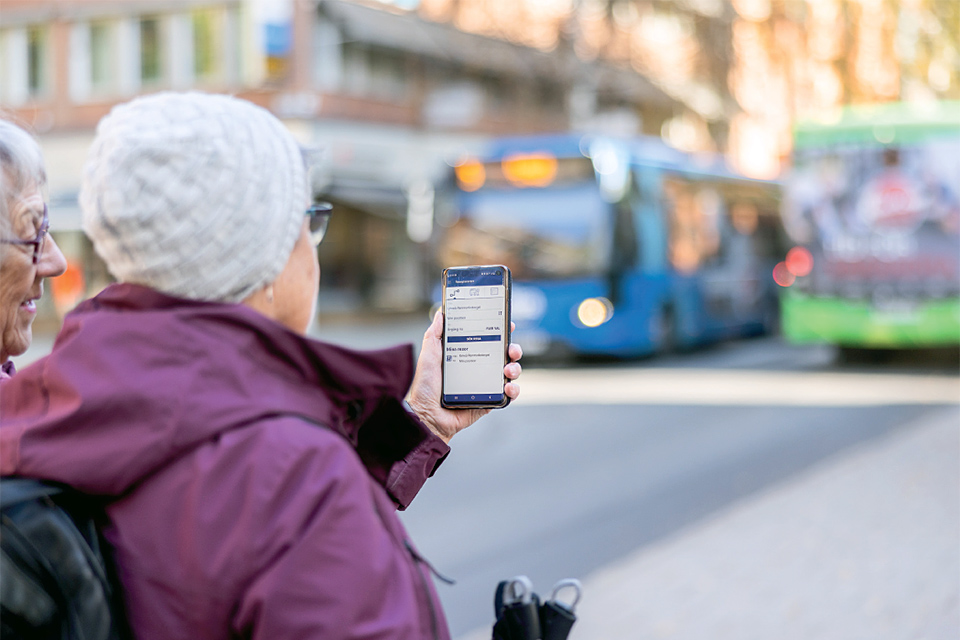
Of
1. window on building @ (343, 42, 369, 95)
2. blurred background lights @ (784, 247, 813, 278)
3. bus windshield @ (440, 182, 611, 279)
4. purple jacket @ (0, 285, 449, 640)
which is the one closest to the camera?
purple jacket @ (0, 285, 449, 640)

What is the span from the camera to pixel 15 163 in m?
1.81

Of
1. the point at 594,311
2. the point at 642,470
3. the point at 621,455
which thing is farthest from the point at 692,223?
the point at 642,470

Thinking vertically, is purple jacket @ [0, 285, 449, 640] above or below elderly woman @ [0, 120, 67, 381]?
below

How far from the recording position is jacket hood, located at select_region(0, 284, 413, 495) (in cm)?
128

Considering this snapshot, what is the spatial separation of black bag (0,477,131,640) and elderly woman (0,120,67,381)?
0.53 m

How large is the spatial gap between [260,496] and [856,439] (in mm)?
8739

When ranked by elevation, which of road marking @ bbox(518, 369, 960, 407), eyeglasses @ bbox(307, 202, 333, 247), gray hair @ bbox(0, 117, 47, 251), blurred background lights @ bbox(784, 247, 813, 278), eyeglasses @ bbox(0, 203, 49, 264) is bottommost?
road marking @ bbox(518, 369, 960, 407)

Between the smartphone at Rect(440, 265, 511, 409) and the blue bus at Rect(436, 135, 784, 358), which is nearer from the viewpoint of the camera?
the smartphone at Rect(440, 265, 511, 409)

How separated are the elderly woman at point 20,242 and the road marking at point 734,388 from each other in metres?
9.97

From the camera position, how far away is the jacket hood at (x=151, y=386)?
4.20 feet

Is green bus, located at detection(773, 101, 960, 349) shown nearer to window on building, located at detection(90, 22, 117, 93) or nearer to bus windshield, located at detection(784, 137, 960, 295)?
bus windshield, located at detection(784, 137, 960, 295)

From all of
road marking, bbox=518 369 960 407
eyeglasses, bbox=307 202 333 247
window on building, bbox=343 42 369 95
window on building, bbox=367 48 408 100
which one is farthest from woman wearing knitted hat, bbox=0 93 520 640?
window on building, bbox=367 48 408 100

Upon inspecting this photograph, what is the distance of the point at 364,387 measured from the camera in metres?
1.42

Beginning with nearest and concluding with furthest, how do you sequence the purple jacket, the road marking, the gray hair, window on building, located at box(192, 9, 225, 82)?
the purple jacket < the gray hair < the road marking < window on building, located at box(192, 9, 225, 82)
